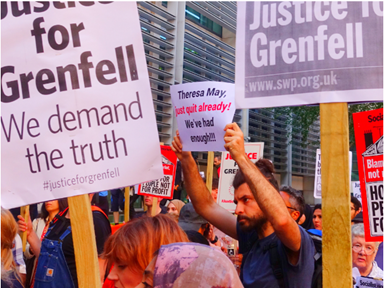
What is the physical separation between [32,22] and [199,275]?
180cm

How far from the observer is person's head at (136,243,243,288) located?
1.39 meters

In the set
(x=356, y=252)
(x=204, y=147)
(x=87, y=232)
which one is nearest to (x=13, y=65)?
(x=87, y=232)

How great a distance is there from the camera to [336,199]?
90.2 inches

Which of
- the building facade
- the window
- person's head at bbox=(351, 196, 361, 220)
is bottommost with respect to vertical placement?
person's head at bbox=(351, 196, 361, 220)

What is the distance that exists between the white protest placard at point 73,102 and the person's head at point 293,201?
178 centimetres

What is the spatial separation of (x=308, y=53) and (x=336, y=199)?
75 cm

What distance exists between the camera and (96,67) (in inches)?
99.3

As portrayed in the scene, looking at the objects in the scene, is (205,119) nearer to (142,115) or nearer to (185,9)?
(142,115)

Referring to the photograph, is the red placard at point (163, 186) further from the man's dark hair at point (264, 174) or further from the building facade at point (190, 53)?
the building facade at point (190, 53)

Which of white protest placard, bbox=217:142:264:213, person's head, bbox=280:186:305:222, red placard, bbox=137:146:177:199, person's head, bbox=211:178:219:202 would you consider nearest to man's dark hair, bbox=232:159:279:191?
person's head, bbox=280:186:305:222

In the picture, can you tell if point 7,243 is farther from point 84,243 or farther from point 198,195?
point 198,195

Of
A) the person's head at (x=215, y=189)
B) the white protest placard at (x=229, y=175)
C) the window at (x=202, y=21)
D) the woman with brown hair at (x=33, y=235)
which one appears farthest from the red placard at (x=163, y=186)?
the window at (x=202, y=21)

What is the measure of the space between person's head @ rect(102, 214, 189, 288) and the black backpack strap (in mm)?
730

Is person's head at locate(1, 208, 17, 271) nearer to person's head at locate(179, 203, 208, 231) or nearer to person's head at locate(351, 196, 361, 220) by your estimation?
person's head at locate(179, 203, 208, 231)
